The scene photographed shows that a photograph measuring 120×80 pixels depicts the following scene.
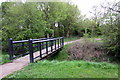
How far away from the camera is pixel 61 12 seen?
13781 millimetres

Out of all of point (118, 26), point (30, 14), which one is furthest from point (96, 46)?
point (30, 14)

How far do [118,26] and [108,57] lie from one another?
241cm

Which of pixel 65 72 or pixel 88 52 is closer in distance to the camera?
pixel 65 72

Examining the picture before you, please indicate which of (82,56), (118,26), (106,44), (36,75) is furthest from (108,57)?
(36,75)

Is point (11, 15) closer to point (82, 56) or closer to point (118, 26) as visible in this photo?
point (82, 56)

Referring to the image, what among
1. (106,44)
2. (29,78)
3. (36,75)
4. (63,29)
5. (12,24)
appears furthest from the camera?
(63,29)

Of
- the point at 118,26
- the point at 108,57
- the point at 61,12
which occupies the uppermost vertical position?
the point at 61,12

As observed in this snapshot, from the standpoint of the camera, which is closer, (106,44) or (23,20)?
(106,44)

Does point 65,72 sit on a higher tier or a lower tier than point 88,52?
higher

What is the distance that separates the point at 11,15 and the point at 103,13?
822cm

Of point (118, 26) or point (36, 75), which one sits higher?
point (118, 26)

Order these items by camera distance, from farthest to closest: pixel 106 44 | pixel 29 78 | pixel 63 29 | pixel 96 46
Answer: pixel 63 29 < pixel 96 46 < pixel 106 44 < pixel 29 78

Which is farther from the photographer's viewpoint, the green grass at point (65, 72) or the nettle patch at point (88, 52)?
the nettle patch at point (88, 52)

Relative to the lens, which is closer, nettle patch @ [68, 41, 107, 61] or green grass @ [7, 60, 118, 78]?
green grass @ [7, 60, 118, 78]
